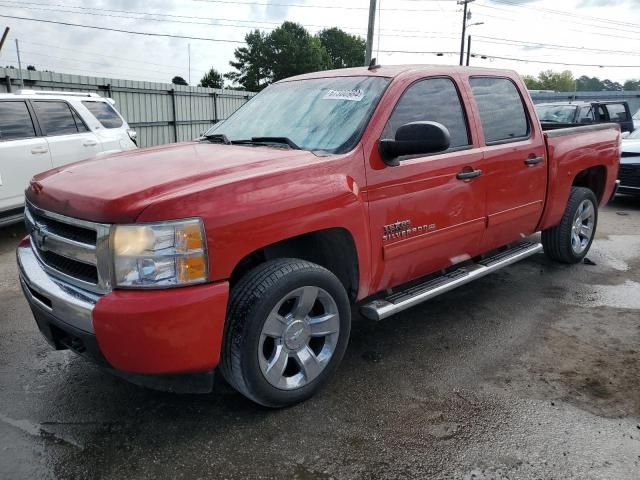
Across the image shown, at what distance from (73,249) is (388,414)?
1820mm

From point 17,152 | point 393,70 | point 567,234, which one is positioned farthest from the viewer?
point 17,152

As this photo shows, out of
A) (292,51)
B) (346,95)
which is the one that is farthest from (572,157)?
(292,51)

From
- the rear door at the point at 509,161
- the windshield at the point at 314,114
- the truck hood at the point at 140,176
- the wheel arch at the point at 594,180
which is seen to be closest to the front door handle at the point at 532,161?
the rear door at the point at 509,161

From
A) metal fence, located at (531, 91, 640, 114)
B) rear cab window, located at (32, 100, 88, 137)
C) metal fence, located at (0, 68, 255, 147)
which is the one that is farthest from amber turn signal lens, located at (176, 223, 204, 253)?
metal fence, located at (531, 91, 640, 114)

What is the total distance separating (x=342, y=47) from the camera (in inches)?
3342

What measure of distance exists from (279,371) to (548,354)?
1937 millimetres

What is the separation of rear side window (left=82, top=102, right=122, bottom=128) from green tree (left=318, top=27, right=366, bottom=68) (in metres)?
80.2

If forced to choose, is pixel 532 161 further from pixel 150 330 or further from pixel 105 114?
pixel 105 114

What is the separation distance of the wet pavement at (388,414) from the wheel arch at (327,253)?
0.64m

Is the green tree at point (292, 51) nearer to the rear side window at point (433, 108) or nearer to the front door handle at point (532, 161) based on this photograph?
the front door handle at point (532, 161)

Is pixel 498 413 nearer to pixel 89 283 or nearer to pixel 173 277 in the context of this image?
pixel 173 277

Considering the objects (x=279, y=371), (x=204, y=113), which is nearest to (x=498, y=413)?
(x=279, y=371)

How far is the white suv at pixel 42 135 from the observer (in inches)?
246

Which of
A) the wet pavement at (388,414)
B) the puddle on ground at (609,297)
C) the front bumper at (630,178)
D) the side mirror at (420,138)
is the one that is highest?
the side mirror at (420,138)
